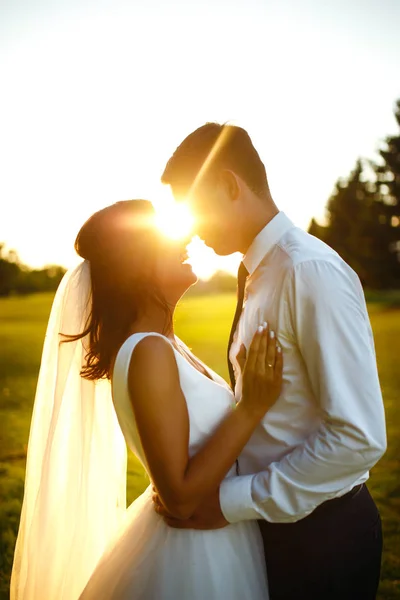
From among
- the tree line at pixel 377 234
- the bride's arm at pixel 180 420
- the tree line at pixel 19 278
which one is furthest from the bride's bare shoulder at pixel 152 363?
the tree line at pixel 377 234

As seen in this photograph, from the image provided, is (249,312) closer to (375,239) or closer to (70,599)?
(70,599)

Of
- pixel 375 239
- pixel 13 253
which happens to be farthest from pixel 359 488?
pixel 375 239

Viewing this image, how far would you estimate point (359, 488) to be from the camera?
2.57 m

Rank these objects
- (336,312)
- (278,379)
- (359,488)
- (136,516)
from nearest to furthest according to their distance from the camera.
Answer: (336,312)
(278,379)
(359,488)
(136,516)

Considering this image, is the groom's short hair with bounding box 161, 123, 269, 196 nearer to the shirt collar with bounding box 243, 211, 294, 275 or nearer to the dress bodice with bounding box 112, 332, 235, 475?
the shirt collar with bounding box 243, 211, 294, 275

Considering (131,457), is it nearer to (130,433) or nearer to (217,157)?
(130,433)

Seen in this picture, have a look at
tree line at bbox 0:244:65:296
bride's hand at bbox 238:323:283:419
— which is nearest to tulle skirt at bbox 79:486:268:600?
bride's hand at bbox 238:323:283:419

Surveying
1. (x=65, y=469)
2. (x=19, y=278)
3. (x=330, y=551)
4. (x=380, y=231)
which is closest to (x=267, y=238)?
(x=330, y=551)

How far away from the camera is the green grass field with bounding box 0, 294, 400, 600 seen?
5.63 meters

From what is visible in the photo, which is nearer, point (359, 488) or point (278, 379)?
point (278, 379)

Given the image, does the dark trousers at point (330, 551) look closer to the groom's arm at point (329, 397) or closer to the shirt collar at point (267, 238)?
the groom's arm at point (329, 397)

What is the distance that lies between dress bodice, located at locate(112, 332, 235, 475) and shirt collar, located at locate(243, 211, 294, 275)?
0.56 metres

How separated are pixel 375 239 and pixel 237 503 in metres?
42.6

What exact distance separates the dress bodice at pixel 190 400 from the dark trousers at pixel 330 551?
40 centimetres
